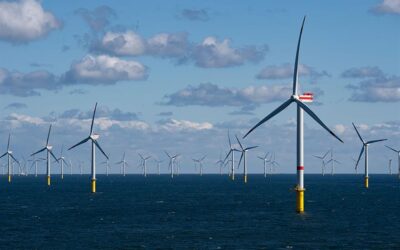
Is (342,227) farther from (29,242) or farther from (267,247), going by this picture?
(29,242)

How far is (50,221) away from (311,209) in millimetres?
68879

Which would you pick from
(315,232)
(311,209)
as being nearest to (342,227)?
(315,232)

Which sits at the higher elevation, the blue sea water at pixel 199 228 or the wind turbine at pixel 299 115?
the wind turbine at pixel 299 115

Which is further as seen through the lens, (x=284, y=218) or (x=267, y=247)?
(x=284, y=218)

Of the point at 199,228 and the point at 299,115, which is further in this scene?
the point at 199,228

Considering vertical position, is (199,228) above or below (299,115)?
below

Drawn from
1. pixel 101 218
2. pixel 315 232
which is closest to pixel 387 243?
pixel 315 232

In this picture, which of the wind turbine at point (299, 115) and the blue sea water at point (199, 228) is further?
the wind turbine at point (299, 115)

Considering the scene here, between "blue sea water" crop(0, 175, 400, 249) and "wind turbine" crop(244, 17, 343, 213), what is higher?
"wind turbine" crop(244, 17, 343, 213)

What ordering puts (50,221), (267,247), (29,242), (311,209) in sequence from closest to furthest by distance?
(267,247)
(29,242)
(50,221)
(311,209)

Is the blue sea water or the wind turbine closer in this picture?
the blue sea water

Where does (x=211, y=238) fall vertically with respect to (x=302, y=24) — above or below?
below

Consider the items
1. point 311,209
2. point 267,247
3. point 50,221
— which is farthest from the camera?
point 311,209

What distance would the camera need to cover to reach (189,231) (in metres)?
122
